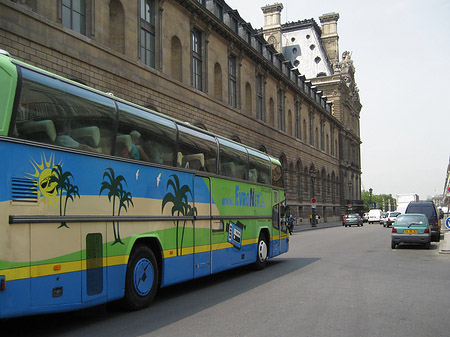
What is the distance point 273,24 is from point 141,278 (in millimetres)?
81742

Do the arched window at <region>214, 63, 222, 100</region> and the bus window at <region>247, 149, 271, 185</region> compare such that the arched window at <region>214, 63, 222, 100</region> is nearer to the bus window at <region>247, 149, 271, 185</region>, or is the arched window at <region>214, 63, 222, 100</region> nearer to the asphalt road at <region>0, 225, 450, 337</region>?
the bus window at <region>247, 149, 271, 185</region>

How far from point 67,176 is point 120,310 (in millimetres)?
2787

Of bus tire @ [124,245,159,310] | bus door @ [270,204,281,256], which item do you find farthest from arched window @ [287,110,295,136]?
bus tire @ [124,245,159,310]

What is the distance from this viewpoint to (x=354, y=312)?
788 cm

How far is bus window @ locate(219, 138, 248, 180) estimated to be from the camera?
11891mm

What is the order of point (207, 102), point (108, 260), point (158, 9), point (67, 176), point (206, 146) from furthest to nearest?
1. point (207, 102)
2. point (158, 9)
3. point (206, 146)
4. point (108, 260)
5. point (67, 176)

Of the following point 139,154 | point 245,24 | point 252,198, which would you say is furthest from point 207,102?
point 139,154

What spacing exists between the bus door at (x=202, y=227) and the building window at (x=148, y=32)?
640 inches

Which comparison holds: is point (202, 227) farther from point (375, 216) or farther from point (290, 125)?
point (375, 216)

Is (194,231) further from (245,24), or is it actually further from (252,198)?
(245,24)

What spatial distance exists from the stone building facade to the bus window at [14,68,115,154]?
10.6 m

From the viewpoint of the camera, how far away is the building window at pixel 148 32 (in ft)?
84.3

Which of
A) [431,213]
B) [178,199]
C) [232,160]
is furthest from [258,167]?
[431,213]

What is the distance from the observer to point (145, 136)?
8.78 metres
